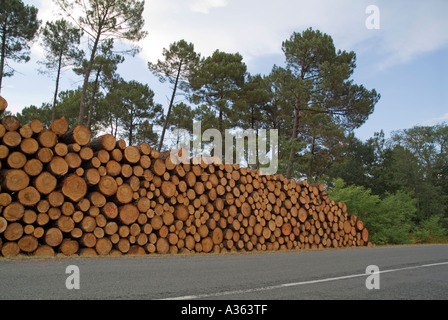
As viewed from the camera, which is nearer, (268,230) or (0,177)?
(0,177)

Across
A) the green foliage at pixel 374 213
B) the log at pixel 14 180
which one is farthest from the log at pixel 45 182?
the green foliage at pixel 374 213

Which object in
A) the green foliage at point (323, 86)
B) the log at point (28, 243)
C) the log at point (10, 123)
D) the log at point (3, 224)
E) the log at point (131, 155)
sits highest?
the green foliage at point (323, 86)

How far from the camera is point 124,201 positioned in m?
8.32

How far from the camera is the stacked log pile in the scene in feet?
22.7

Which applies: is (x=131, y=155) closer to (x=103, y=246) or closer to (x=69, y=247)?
(x=103, y=246)

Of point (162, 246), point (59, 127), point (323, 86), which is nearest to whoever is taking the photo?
point (59, 127)

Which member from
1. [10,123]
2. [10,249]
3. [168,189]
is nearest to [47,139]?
[10,123]

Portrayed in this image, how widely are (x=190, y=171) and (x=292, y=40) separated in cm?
1724

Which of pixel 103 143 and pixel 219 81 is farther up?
pixel 219 81

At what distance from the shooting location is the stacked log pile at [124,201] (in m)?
6.91

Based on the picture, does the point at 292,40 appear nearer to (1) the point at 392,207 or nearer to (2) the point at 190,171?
(1) the point at 392,207

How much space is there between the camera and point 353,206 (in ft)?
53.2

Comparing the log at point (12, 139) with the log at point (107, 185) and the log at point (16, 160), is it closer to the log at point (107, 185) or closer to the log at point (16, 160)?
the log at point (16, 160)
